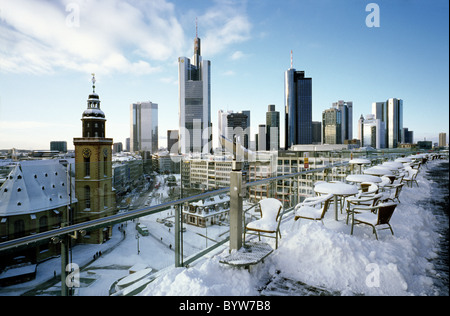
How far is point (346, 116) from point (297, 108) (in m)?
37.3

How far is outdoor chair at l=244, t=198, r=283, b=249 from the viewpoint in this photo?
3.46 metres

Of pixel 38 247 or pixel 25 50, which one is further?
pixel 25 50

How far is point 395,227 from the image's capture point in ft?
14.0

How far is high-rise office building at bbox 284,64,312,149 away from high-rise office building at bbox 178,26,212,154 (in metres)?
59.9

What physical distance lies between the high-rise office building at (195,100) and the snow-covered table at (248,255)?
65253 millimetres

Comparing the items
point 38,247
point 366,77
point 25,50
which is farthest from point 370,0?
point 25,50

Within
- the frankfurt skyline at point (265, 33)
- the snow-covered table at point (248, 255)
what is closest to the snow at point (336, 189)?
the frankfurt skyline at point (265, 33)

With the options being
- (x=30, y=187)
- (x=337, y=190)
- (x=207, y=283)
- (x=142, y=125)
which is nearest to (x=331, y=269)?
(x=207, y=283)

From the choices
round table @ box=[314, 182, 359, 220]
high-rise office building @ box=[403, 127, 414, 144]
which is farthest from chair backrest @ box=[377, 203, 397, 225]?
high-rise office building @ box=[403, 127, 414, 144]

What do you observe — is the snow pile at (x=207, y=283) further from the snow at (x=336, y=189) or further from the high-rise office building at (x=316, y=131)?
the high-rise office building at (x=316, y=131)

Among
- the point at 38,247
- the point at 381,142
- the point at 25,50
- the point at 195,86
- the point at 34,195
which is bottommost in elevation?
the point at 34,195

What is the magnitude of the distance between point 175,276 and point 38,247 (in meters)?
1.31

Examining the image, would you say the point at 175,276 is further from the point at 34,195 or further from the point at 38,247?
the point at 34,195

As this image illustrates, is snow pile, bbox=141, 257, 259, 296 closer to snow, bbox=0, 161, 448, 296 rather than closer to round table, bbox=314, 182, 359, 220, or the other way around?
snow, bbox=0, 161, 448, 296
